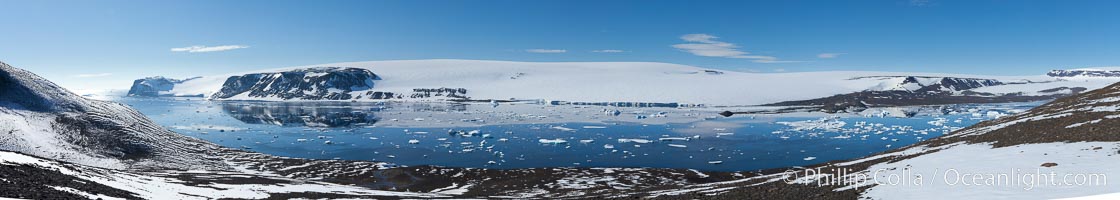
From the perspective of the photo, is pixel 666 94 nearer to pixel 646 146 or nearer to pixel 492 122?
pixel 492 122

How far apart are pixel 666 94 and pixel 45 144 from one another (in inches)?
5596

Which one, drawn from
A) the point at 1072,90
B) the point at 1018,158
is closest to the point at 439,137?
the point at 1018,158

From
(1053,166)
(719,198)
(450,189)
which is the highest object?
(1053,166)

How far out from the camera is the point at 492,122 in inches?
3433

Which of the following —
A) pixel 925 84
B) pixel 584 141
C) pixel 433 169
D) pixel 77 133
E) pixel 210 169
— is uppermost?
pixel 925 84

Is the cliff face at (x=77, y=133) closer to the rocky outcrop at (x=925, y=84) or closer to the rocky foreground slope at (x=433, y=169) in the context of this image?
the rocky foreground slope at (x=433, y=169)

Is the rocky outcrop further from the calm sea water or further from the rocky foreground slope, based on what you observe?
the rocky foreground slope

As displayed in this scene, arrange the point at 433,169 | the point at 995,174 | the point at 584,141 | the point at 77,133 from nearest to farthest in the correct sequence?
1. the point at 995,174
2. the point at 77,133
3. the point at 433,169
4. the point at 584,141

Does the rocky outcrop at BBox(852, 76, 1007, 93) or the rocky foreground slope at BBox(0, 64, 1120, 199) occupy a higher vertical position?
the rocky outcrop at BBox(852, 76, 1007, 93)

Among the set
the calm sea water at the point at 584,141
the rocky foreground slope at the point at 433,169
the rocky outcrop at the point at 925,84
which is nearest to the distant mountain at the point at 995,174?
the rocky foreground slope at the point at 433,169

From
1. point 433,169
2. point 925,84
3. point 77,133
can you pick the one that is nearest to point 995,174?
point 433,169

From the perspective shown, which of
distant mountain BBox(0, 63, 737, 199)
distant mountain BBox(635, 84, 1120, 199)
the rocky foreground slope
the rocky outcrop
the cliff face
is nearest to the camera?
distant mountain BBox(635, 84, 1120, 199)

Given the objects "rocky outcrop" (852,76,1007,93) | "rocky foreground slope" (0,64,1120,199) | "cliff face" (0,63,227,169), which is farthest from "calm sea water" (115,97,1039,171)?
"rocky outcrop" (852,76,1007,93)

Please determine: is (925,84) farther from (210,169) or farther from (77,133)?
(77,133)
